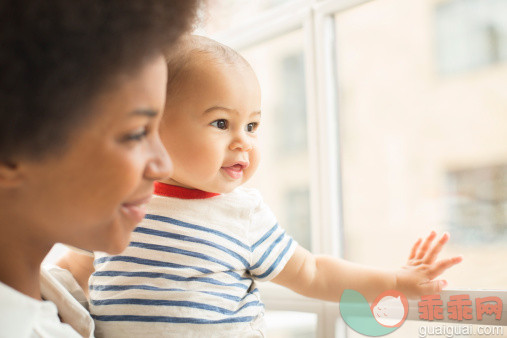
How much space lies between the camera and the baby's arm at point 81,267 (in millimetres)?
1104

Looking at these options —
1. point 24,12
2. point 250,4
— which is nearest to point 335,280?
point 24,12

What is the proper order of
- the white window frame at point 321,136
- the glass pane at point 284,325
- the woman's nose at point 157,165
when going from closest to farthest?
the woman's nose at point 157,165, the white window frame at point 321,136, the glass pane at point 284,325

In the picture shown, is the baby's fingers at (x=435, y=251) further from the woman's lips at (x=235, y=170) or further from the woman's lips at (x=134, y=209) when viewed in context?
the woman's lips at (x=134, y=209)

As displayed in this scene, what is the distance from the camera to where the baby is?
0.92 m

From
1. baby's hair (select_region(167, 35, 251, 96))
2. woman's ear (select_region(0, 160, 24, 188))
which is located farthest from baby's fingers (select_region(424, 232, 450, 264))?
woman's ear (select_region(0, 160, 24, 188))

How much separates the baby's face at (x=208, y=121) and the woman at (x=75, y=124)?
20 cm

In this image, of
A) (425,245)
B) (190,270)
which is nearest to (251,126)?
(190,270)

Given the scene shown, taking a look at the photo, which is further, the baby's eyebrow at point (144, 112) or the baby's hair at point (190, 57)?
the baby's hair at point (190, 57)

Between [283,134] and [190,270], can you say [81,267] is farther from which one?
[283,134]

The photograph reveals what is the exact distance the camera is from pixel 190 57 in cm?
96

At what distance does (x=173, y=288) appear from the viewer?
91 cm

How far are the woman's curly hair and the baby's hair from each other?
30cm

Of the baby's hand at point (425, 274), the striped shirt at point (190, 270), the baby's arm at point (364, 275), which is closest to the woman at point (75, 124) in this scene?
the striped shirt at point (190, 270)

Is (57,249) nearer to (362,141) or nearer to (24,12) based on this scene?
(362,141)
